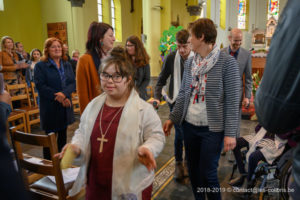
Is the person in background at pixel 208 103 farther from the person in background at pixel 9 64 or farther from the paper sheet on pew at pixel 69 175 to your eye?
the person in background at pixel 9 64

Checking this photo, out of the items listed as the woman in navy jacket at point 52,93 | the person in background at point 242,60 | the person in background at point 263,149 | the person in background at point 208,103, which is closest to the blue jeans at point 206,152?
the person in background at point 208,103

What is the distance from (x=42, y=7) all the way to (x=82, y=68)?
29.6 ft

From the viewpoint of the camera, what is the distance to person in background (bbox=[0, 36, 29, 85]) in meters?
5.19

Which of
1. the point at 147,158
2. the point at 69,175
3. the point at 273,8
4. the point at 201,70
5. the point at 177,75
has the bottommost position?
the point at 69,175

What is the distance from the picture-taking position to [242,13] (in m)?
20.8

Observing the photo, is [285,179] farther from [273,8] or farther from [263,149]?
[273,8]

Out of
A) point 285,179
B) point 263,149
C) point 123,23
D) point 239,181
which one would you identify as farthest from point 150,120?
point 123,23

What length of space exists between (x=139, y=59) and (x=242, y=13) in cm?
2058

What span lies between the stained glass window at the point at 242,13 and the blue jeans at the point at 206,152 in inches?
833

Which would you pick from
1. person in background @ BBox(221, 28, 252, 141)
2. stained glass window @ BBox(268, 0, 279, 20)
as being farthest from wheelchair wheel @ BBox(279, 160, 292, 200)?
stained glass window @ BBox(268, 0, 279, 20)

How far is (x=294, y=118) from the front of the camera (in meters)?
0.69

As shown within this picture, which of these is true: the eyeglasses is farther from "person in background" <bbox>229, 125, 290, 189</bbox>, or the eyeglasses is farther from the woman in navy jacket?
the woman in navy jacket

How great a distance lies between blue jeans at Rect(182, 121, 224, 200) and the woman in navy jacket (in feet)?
6.06

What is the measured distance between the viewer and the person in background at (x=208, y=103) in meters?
1.81
